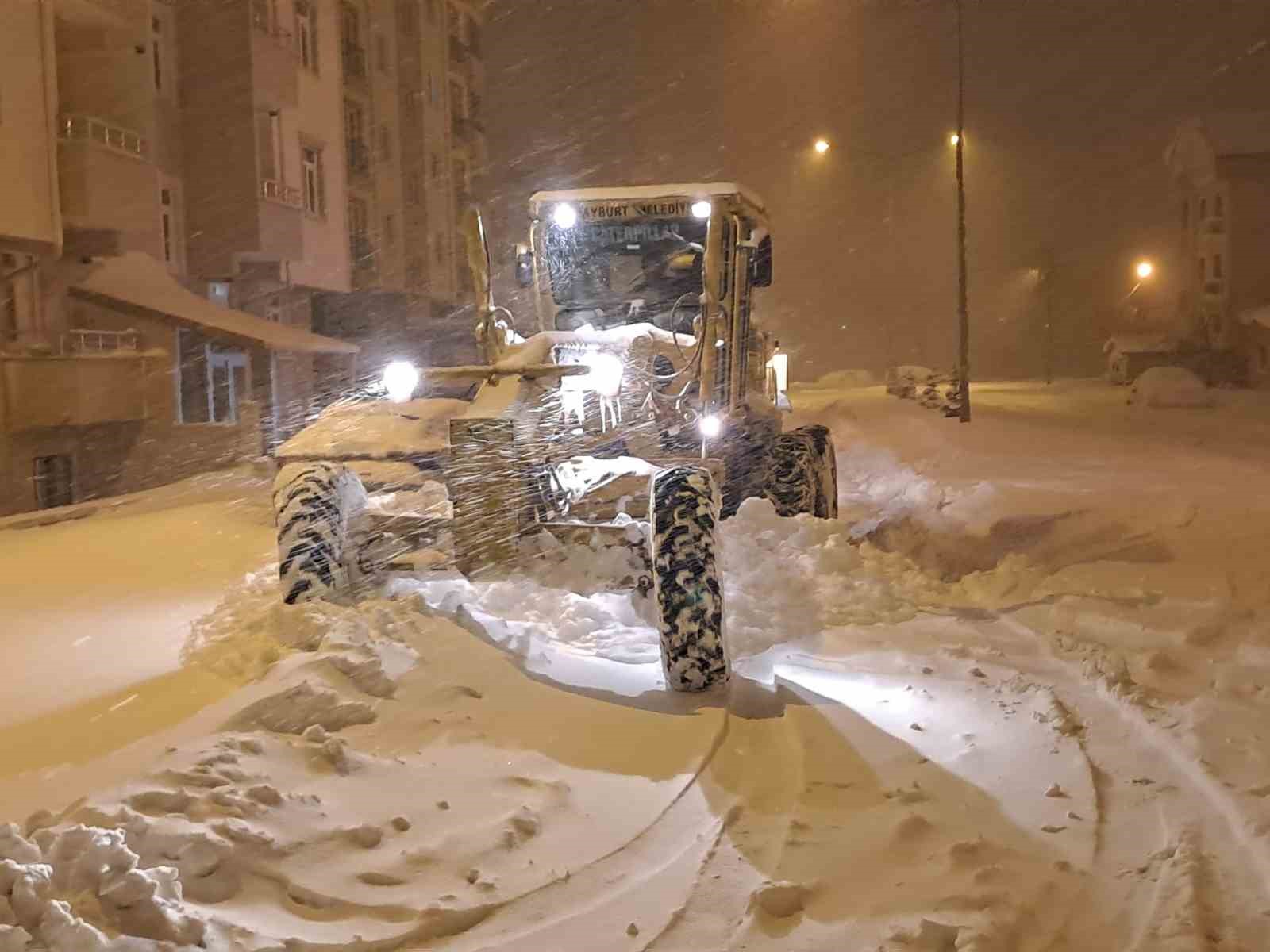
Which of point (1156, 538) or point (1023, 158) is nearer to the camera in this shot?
point (1156, 538)

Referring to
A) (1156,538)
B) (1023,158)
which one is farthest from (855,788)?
(1023,158)

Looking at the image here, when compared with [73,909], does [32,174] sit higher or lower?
higher

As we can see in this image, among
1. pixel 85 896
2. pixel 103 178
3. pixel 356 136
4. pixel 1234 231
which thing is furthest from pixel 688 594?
pixel 1234 231

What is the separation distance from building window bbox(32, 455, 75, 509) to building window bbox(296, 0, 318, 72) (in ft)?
43.6

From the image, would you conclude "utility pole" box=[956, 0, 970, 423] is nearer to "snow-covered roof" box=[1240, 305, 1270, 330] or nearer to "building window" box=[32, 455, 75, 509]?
"snow-covered roof" box=[1240, 305, 1270, 330]

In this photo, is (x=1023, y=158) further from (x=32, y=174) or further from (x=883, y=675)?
(x=883, y=675)

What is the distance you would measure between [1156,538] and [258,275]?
2319cm

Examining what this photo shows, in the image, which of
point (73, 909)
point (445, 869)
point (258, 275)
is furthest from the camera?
point (258, 275)

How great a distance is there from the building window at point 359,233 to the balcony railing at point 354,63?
365 centimetres

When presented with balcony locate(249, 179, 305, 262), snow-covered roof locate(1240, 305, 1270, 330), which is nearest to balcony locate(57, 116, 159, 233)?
balcony locate(249, 179, 305, 262)

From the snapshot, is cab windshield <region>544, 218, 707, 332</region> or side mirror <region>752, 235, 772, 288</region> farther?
side mirror <region>752, 235, 772, 288</region>

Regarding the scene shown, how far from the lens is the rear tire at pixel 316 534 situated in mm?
7198

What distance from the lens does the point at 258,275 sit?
91.7ft

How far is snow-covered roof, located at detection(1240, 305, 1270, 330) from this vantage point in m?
33.8
